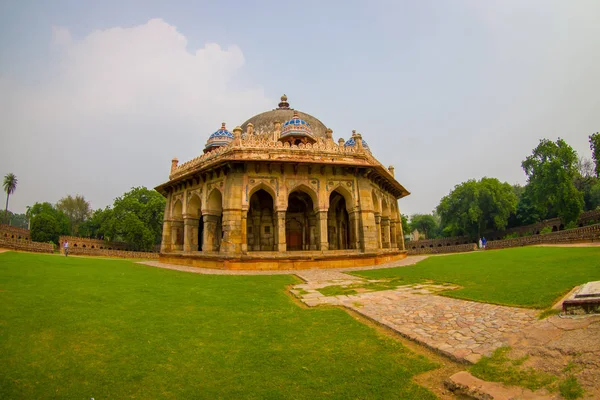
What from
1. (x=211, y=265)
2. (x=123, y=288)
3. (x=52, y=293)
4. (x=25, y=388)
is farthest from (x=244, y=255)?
(x=25, y=388)

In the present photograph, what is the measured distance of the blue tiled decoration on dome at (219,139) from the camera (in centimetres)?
2248

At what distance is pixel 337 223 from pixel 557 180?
2620 cm

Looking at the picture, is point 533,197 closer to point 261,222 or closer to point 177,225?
point 261,222

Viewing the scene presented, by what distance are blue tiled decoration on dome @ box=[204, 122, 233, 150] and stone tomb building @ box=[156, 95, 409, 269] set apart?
0.07 m

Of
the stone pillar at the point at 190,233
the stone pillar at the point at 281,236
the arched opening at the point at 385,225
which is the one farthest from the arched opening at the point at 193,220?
the arched opening at the point at 385,225

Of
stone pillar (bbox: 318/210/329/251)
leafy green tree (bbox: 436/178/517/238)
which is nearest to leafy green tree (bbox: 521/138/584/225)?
leafy green tree (bbox: 436/178/517/238)

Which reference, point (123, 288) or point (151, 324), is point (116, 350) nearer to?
point (151, 324)

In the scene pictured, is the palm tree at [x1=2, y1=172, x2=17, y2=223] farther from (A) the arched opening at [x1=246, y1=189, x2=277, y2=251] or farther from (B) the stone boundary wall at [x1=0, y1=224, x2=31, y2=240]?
(A) the arched opening at [x1=246, y1=189, x2=277, y2=251]

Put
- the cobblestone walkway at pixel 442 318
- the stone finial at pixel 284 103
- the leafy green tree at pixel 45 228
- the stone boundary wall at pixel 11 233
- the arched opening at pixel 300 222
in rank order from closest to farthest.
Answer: the cobblestone walkway at pixel 442 318, the arched opening at pixel 300 222, the stone finial at pixel 284 103, the stone boundary wall at pixel 11 233, the leafy green tree at pixel 45 228

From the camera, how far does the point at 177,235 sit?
2222cm

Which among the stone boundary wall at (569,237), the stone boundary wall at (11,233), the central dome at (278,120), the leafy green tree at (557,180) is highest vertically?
the central dome at (278,120)

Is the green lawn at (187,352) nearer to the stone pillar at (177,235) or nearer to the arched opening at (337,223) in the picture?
the stone pillar at (177,235)

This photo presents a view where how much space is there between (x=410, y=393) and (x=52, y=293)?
6.59m

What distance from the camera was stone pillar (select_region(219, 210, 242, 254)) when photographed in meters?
15.4
